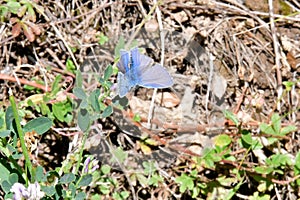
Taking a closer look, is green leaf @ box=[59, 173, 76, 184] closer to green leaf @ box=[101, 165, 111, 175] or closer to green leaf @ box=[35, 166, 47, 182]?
green leaf @ box=[35, 166, 47, 182]

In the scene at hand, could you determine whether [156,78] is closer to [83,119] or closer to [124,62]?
[124,62]

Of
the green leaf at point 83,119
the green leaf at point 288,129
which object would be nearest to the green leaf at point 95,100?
the green leaf at point 83,119

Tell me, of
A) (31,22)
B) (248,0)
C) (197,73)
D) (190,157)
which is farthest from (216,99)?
(31,22)

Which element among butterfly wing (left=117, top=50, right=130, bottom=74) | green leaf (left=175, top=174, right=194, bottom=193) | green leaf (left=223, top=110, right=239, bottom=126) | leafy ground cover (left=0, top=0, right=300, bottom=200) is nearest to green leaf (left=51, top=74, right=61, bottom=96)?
leafy ground cover (left=0, top=0, right=300, bottom=200)

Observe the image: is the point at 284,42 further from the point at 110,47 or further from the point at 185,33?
the point at 110,47

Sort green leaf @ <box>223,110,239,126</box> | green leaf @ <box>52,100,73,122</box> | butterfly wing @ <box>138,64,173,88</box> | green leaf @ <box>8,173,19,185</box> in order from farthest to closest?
green leaf @ <box>223,110,239,126</box> → green leaf @ <box>52,100,73,122</box> → green leaf @ <box>8,173,19,185</box> → butterfly wing @ <box>138,64,173,88</box>

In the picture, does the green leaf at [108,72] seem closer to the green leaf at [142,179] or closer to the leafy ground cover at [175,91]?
the leafy ground cover at [175,91]
